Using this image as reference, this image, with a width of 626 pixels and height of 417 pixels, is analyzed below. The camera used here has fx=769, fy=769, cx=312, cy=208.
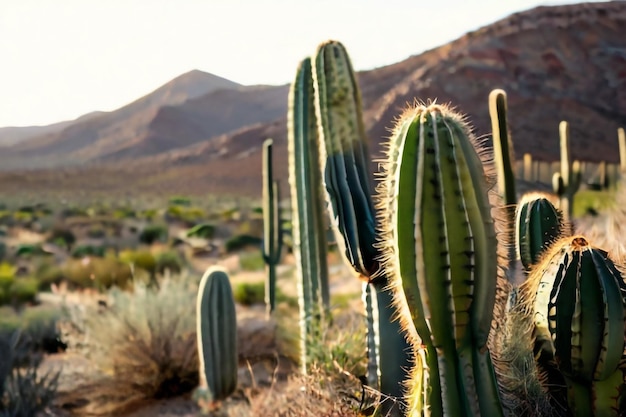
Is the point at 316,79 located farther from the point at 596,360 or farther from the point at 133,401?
the point at 133,401

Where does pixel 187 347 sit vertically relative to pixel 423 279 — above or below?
below

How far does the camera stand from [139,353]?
28.9ft

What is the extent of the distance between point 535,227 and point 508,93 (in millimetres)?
44591

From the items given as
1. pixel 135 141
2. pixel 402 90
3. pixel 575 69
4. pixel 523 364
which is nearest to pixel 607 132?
pixel 575 69

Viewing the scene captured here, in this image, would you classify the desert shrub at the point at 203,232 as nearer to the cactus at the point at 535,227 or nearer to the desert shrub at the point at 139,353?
the desert shrub at the point at 139,353

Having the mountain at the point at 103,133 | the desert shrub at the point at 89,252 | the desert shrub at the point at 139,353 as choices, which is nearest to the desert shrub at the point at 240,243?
the desert shrub at the point at 89,252

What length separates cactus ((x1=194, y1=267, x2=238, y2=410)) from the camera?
7832 mm

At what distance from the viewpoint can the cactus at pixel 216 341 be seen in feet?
25.7

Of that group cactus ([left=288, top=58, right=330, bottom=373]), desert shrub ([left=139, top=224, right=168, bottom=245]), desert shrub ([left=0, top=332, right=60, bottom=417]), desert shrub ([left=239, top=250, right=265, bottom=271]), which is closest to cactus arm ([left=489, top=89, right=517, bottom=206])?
cactus ([left=288, top=58, right=330, bottom=373])

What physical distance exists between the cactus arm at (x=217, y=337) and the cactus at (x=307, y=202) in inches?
51.0

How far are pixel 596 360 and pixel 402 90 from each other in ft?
168

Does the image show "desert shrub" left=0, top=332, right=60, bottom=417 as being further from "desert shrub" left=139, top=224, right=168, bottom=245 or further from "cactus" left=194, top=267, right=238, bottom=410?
"desert shrub" left=139, top=224, right=168, bottom=245

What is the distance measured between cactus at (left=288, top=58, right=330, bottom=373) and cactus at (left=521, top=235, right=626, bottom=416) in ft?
10.3

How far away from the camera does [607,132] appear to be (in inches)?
1741
